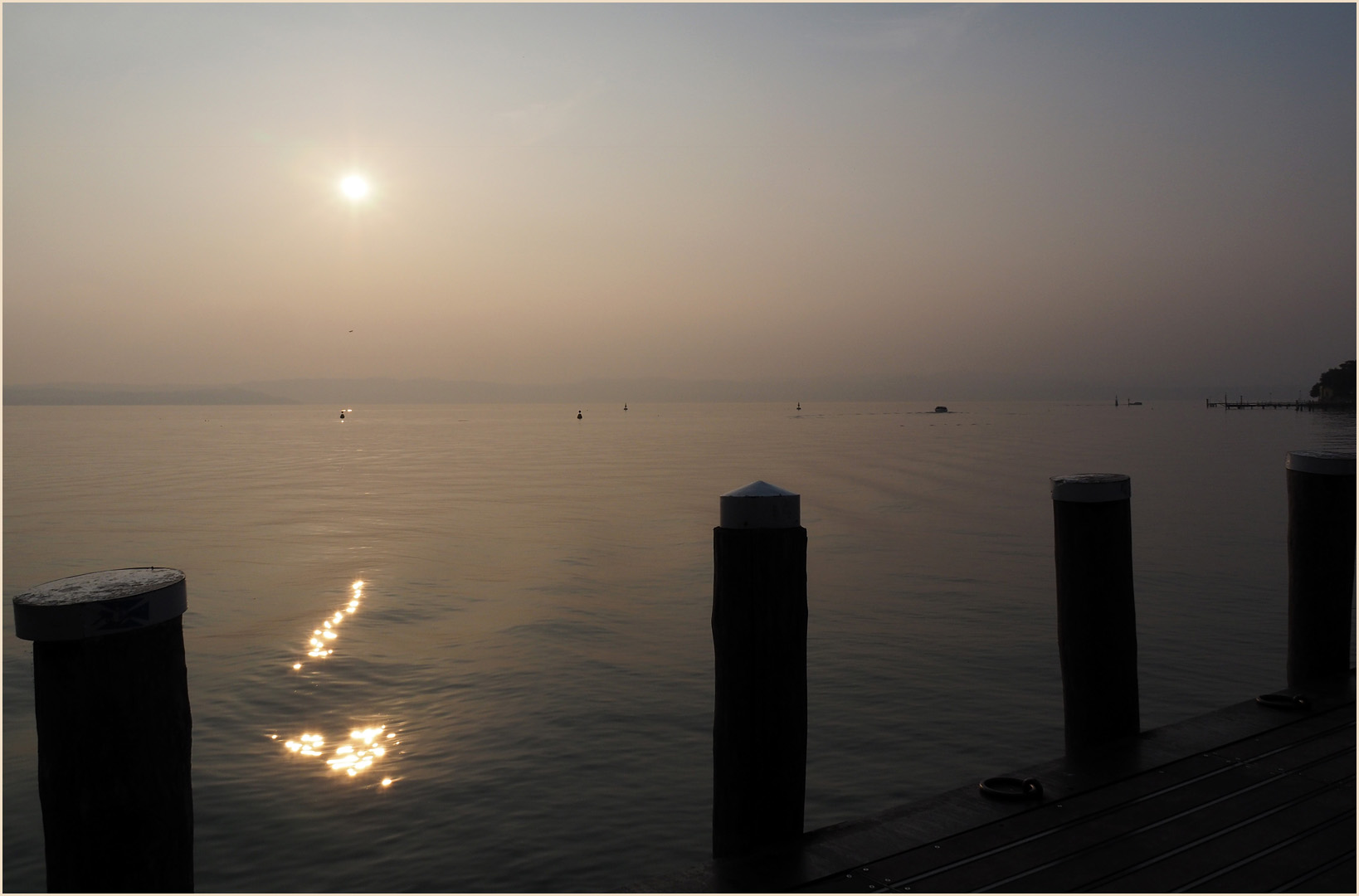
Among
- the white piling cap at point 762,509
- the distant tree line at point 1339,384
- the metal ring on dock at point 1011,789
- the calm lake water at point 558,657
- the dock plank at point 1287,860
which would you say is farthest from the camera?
the distant tree line at point 1339,384

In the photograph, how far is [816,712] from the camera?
1098 cm

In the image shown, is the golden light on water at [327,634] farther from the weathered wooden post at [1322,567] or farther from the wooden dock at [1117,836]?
the weathered wooden post at [1322,567]

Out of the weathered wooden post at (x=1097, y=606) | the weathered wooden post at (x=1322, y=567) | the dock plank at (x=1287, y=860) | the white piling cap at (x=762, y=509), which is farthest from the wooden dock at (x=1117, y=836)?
the weathered wooden post at (x=1322, y=567)

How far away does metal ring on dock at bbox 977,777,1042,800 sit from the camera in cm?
513

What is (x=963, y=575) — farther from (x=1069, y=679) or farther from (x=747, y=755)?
(x=747, y=755)

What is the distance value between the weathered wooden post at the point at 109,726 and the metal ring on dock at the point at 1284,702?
663 centimetres

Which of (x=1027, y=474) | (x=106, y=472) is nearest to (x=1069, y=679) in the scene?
(x=1027, y=474)

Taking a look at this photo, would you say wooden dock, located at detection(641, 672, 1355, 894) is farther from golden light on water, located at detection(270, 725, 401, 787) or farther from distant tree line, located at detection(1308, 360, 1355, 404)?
distant tree line, located at detection(1308, 360, 1355, 404)

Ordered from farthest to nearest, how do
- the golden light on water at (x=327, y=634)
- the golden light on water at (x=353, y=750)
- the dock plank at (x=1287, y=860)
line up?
the golden light on water at (x=327, y=634) < the golden light on water at (x=353, y=750) < the dock plank at (x=1287, y=860)

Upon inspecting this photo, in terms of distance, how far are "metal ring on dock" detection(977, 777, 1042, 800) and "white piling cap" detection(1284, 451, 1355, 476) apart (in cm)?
401

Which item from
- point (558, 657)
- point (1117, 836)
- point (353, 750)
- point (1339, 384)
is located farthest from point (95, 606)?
point (1339, 384)

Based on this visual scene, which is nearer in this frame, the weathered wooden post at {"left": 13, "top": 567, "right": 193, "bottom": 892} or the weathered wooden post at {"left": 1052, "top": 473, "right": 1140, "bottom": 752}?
the weathered wooden post at {"left": 13, "top": 567, "right": 193, "bottom": 892}

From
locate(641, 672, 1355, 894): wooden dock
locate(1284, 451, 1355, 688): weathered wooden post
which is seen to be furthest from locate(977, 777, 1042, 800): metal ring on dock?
locate(1284, 451, 1355, 688): weathered wooden post

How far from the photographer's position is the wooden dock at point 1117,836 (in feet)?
14.1
